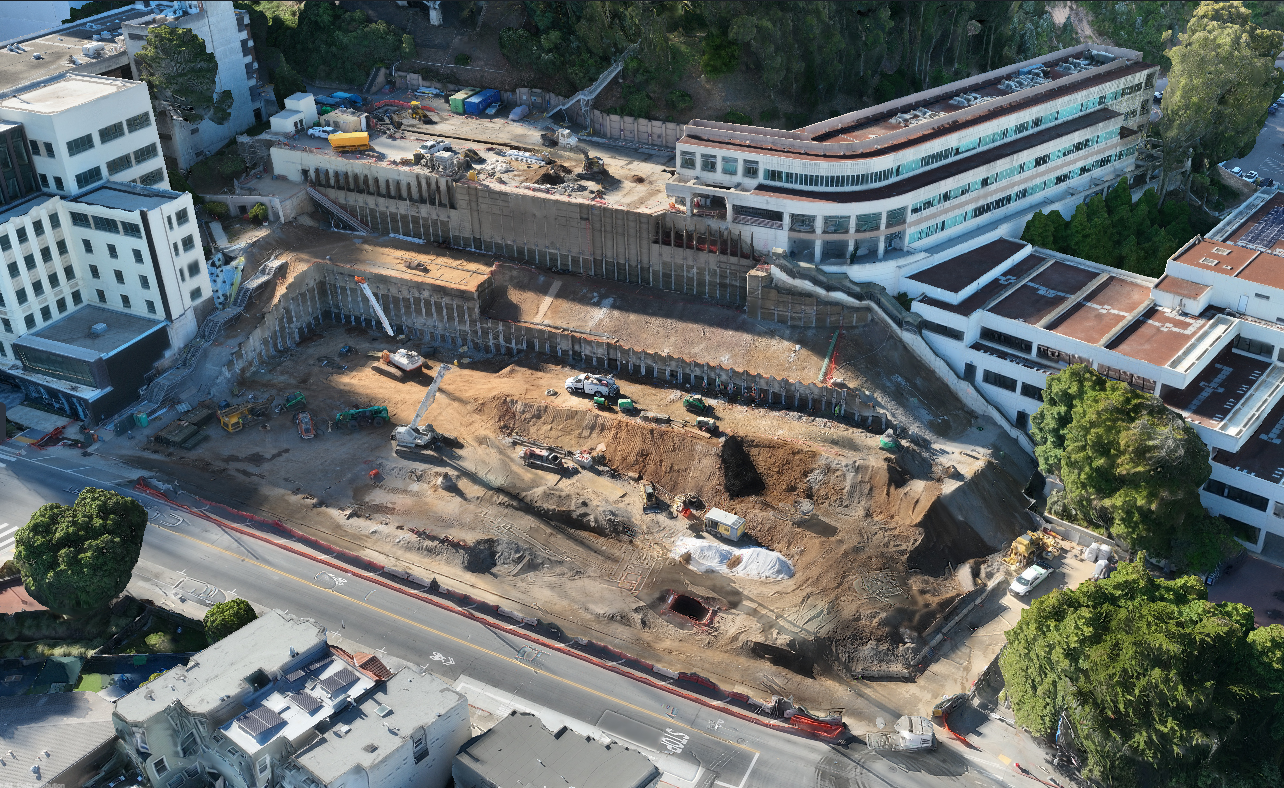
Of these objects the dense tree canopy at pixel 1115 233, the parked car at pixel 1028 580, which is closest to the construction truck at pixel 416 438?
the parked car at pixel 1028 580

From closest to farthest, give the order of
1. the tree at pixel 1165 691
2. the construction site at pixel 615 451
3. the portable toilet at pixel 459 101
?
the tree at pixel 1165 691 < the construction site at pixel 615 451 < the portable toilet at pixel 459 101

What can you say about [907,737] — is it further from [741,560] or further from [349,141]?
[349,141]

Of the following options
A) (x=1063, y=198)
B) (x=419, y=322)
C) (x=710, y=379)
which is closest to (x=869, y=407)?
(x=710, y=379)

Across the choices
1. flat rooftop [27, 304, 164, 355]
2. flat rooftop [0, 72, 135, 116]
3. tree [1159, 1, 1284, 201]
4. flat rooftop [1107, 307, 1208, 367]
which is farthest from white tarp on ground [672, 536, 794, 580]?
tree [1159, 1, 1284, 201]

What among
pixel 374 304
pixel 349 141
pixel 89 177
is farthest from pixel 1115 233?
pixel 89 177

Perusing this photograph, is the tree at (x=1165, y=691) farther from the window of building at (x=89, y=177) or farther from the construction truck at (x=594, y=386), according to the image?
the window of building at (x=89, y=177)

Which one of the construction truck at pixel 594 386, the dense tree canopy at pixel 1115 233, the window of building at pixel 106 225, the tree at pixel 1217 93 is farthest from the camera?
the tree at pixel 1217 93

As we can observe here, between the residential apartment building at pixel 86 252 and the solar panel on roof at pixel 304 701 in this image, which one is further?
the residential apartment building at pixel 86 252

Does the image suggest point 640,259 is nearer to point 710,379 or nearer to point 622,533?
point 710,379
